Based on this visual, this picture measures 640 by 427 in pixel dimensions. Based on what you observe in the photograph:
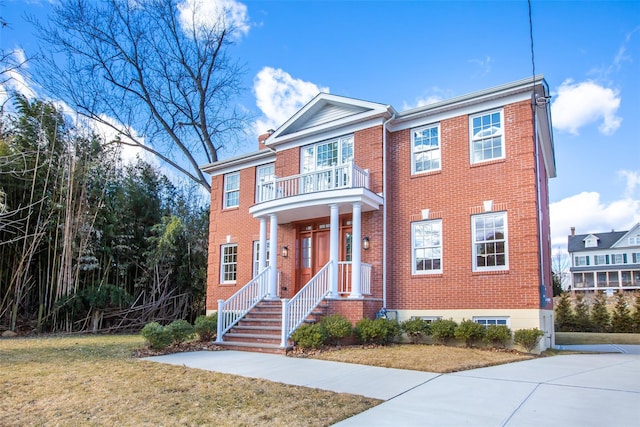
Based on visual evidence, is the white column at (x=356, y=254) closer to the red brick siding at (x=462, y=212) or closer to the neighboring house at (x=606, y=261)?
the red brick siding at (x=462, y=212)

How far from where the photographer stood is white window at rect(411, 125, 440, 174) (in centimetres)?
1240

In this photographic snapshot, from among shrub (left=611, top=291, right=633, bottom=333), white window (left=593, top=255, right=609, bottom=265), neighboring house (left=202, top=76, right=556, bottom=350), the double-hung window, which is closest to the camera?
neighboring house (left=202, top=76, right=556, bottom=350)

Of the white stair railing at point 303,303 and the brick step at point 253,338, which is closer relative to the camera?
the white stair railing at point 303,303

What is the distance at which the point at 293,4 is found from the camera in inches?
541

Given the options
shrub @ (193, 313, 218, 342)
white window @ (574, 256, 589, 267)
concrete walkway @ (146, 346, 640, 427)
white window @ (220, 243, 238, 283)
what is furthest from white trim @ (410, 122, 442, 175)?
white window @ (574, 256, 589, 267)

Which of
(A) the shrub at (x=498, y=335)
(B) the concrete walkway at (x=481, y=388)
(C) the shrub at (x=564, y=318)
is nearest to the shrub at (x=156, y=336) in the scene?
(B) the concrete walkway at (x=481, y=388)

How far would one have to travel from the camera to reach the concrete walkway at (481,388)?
4.68 m

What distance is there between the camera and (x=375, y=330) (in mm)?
10484

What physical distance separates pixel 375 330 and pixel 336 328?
973 millimetres

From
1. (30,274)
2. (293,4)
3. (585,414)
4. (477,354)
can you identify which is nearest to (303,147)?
(293,4)

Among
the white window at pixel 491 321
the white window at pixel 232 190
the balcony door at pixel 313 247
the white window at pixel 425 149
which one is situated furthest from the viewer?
the white window at pixel 232 190

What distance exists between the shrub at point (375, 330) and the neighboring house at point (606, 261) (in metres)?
40.3

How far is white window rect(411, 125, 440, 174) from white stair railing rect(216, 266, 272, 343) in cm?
512

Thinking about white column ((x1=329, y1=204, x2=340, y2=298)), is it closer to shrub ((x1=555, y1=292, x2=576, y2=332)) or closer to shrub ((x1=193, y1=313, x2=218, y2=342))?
shrub ((x1=193, y1=313, x2=218, y2=342))
